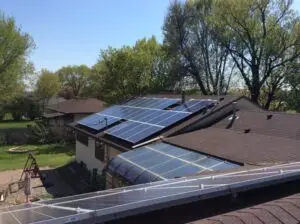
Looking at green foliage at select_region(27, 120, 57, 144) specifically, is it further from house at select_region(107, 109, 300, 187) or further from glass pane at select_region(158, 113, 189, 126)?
house at select_region(107, 109, 300, 187)

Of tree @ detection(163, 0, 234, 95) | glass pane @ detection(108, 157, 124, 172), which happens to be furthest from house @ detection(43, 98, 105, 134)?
glass pane @ detection(108, 157, 124, 172)

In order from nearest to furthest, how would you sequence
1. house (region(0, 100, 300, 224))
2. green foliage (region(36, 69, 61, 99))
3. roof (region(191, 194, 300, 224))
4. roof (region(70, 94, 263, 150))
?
roof (region(191, 194, 300, 224))
house (region(0, 100, 300, 224))
roof (region(70, 94, 263, 150))
green foliage (region(36, 69, 61, 99))

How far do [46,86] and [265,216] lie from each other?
67250 mm

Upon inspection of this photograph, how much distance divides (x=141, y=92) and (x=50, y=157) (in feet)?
39.0

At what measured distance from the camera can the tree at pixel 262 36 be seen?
30.6 m

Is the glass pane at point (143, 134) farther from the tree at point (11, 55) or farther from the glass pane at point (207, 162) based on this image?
the tree at point (11, 55)

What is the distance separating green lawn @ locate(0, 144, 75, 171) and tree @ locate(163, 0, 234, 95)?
45.5ft

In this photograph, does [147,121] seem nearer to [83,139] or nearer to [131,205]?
[83,139]

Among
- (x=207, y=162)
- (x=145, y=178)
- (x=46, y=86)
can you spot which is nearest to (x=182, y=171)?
(x=207, y=162)

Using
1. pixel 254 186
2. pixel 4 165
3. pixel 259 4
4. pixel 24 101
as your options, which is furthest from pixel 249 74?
pixel 24 101

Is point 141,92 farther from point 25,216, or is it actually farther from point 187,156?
point 25,216

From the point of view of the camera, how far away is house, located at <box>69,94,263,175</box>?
15.2m

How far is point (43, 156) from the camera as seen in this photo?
29.1 m

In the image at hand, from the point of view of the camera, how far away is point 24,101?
201ft
